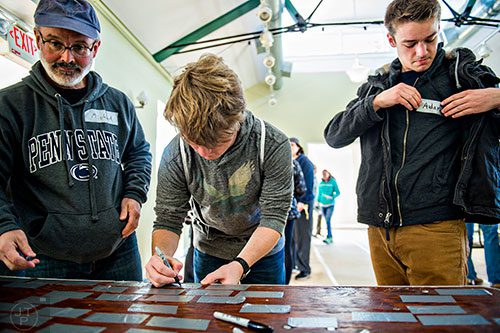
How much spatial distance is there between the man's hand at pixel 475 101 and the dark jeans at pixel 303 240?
8.68 ft

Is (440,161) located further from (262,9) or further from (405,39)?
(262,9)

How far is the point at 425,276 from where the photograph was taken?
1.05 metres

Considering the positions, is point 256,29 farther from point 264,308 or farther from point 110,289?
point 264,308

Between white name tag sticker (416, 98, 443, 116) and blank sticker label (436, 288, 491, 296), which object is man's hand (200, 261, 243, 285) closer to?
blank sticker label (436, 288, 491, 296)

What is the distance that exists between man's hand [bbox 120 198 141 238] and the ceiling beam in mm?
2899

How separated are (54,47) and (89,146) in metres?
0.33

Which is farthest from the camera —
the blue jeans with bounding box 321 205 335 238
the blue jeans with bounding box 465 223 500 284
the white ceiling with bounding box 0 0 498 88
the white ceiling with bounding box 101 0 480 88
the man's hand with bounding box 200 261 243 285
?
the blue jeans with bounding box 321 205 335 238

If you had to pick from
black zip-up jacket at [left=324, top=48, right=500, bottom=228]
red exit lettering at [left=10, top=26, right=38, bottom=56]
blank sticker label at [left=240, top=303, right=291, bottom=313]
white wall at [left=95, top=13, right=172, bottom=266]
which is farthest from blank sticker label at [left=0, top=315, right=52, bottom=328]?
white wall at [left=95, top=13, right=172, bottom=266]

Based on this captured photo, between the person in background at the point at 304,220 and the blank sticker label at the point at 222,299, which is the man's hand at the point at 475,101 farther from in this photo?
the person in background at the point at 304,220

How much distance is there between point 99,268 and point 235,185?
0.52 meters

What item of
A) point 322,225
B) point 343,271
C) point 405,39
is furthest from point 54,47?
point 322,225

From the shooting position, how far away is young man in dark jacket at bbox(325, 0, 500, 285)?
1.03 m

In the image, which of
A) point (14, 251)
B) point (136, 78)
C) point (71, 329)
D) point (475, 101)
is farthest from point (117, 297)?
point (136, 78)

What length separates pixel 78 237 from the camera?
3.59 feet
